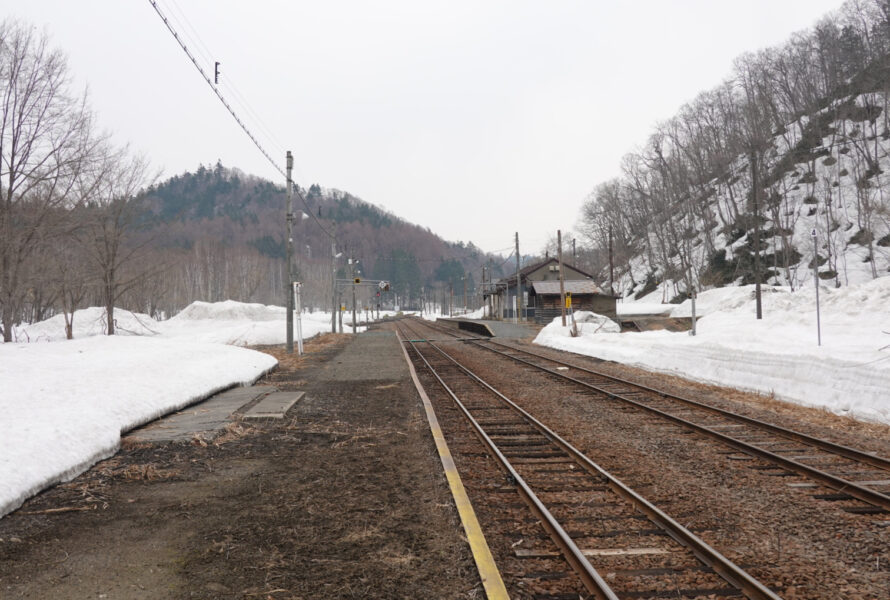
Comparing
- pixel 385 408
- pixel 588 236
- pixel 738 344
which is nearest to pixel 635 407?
pixel 385 408

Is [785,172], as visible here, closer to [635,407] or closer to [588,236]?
[588,236]

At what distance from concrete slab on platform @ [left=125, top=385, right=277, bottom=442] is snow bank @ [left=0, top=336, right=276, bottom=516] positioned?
0.21m

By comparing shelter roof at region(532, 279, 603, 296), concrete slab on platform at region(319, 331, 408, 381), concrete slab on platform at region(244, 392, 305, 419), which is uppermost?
shelter roof at region(532, 279, 603, 296)

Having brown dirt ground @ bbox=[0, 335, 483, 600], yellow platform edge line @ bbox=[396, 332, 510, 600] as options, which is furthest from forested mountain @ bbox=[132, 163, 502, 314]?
yellow platform edge line @ bbox=[396, 332, 510, 600]

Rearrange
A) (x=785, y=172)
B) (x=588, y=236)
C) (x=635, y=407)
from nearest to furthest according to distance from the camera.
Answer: (x=635, y=407) < (x=785, y=172) < (x=588, y=236)

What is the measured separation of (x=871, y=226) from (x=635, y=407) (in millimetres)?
51235

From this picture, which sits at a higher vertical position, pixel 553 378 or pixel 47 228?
pixel 47 228

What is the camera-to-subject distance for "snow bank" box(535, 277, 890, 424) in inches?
409

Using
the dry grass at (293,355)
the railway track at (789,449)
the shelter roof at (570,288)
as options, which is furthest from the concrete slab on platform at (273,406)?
the shelter roof at (570,288)

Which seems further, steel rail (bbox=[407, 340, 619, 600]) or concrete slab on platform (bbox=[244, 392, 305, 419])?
concrete slab on platform (bbox=[244, 392, 305, 419])

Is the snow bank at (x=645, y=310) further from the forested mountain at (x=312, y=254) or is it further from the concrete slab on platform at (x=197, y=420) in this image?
the concrete slab on platform at (x=197, y=420)

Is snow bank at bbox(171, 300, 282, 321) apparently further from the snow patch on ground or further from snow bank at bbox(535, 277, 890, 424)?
the snow patch on ground

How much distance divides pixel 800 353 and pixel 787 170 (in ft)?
A: 207

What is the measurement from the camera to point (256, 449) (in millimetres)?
8047
